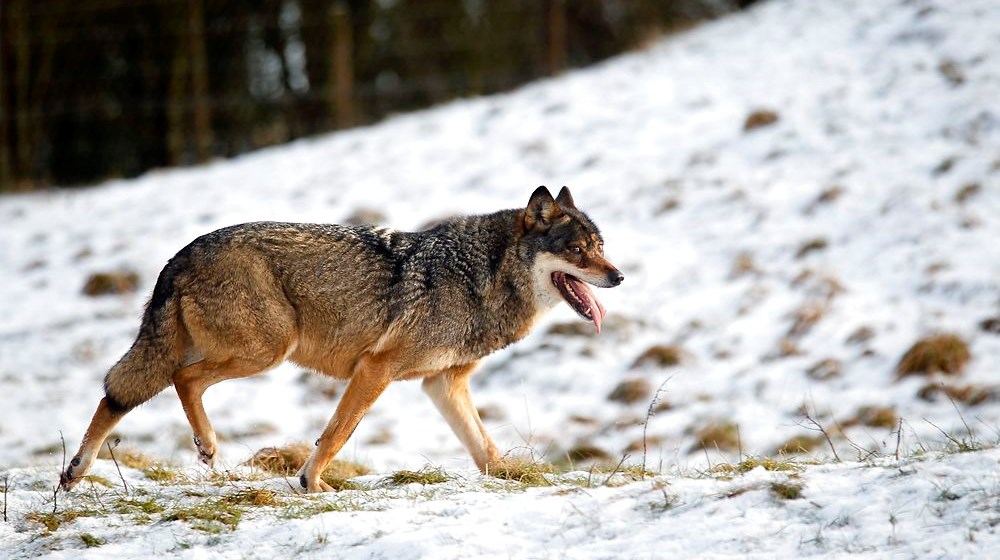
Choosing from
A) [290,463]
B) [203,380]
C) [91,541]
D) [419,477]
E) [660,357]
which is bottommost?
[660,357]

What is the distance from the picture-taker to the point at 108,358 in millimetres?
12445

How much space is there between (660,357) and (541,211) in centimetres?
460

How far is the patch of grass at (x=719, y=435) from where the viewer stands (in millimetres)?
9414

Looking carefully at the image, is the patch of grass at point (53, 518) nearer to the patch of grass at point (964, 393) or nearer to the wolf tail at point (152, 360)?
the wolf tail at point (152, 360)

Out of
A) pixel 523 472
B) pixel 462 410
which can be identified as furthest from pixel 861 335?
pixel 523 472

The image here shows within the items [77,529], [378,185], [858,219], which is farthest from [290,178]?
[77,529]

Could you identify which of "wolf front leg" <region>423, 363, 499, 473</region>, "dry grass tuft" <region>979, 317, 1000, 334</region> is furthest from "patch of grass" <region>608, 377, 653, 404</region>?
"wolf front leg" <region>423, 363, 499, 473</region>

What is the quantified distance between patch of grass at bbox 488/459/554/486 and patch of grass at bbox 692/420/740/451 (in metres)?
3.19

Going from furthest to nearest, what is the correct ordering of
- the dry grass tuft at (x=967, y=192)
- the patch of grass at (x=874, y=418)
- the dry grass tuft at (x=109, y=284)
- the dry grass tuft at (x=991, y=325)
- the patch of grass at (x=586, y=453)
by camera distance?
the dry grass tuft at (x=109, y=284) → the dry grass tuft at (x=967, y=192) → the dry grass tuft at (x=991, y=325) → the patch of grass at (x=586, y=453) → the patch of grass at (x=874, y=418)

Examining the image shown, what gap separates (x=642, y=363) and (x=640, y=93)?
7.81 metres

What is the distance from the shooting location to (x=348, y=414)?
6414 millimetres

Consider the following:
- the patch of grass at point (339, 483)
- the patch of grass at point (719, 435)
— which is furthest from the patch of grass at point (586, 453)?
the patch of grass at point (339, 483)

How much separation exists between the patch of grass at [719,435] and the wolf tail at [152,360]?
4.72m

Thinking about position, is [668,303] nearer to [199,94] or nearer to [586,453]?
[586,453]
